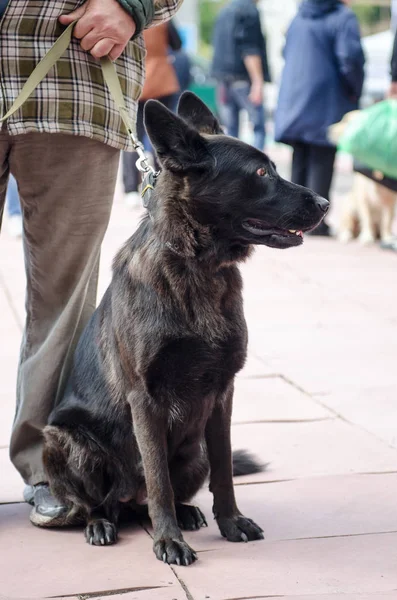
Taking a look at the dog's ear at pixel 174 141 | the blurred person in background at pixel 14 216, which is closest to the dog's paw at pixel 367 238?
the blurred person in background at pixel 14 216

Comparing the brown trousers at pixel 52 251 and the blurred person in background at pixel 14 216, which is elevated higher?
the brown trousers at pixel 52 251

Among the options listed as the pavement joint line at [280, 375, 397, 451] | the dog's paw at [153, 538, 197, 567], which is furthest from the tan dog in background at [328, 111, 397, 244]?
the dog's paw at [153, 538, 197, 567]

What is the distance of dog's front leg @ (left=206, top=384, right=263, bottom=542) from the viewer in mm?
3309

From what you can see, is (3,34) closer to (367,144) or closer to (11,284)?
(11,284)

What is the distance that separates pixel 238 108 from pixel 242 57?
45.8 inches

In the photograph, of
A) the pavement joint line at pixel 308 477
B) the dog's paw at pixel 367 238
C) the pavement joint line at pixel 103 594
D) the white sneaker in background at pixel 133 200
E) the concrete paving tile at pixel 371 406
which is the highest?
the pavement joint line at pixel 103 594

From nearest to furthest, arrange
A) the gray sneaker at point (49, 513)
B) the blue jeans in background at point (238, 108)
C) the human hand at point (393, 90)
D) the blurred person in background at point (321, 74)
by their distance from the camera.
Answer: the gray sneaker at point (49, 513), the human hand at point (393, 90), the blurred person in background at point (321, 74), the blue jeans in background at point (238, 108)

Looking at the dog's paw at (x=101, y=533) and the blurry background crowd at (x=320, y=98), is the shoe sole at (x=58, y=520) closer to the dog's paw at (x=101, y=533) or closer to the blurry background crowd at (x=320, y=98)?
the dog's paw at (x=101, y=533)

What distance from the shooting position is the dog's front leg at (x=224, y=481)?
3309 millimetres

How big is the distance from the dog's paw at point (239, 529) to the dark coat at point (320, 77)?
6475 mm

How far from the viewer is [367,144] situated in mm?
8367

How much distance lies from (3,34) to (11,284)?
177 inches

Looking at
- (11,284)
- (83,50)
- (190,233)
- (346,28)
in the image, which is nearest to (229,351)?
(190,233)

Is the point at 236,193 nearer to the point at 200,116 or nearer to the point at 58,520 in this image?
the point at 200,116
